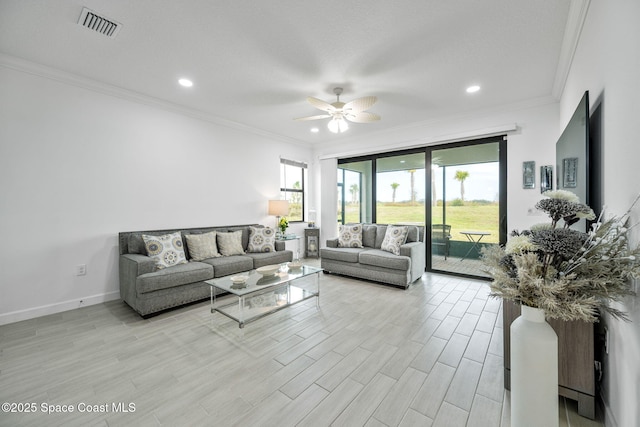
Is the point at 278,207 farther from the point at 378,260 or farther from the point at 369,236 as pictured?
the point at 378,260

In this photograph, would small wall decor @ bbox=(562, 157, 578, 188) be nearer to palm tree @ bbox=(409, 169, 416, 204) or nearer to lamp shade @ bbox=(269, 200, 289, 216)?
palm tree @ bbox=(409, 169, 416, 204)

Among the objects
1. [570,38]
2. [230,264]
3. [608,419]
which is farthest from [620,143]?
[230,264]

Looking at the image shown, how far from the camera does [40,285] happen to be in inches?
113

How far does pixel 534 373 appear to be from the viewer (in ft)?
3.80

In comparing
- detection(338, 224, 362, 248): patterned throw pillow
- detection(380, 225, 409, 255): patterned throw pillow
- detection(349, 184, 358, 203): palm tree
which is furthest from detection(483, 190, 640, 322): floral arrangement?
detection(349, 184, 358, 203): palm tree

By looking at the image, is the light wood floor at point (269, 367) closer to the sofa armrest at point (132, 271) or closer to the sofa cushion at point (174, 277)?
the sofa armrest at point (132, 271)

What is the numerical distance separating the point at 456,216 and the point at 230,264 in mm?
3871

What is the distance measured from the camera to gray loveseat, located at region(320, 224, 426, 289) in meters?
3.76

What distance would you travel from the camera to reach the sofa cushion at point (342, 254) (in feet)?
14.0

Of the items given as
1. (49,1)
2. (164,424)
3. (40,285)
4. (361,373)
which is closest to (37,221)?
(40,285)

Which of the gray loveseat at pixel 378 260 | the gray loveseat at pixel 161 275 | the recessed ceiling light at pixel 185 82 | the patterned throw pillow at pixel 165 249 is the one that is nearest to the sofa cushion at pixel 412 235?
the gray loveseat at pixel 378 260

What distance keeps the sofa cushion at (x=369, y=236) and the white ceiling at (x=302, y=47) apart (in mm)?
2225

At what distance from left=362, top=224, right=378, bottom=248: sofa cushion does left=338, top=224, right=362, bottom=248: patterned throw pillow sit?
14 cm

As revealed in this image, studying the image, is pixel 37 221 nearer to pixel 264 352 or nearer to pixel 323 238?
pixel 264 352
